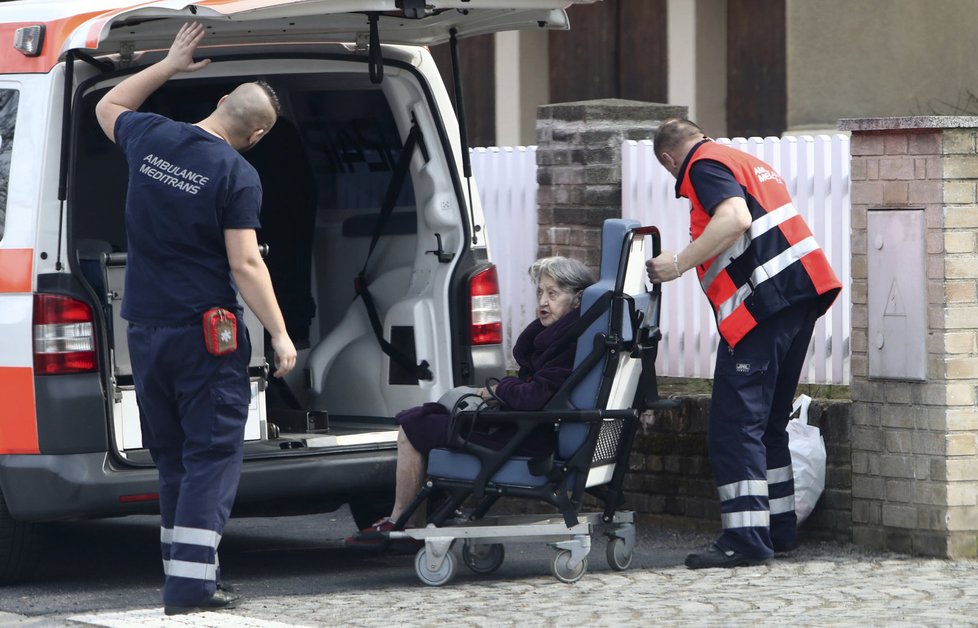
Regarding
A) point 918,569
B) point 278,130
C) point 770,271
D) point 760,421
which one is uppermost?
point 278,130

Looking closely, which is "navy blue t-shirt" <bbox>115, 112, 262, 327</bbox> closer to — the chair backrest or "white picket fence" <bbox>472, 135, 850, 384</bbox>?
the chair backrest

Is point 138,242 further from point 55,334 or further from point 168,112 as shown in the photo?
point 168,112

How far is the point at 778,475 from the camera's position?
697 centimetres

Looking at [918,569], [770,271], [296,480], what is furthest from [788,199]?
[296,480]

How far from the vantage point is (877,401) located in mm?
7000

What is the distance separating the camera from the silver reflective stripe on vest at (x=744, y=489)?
671cm

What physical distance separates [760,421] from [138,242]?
2.25 metres

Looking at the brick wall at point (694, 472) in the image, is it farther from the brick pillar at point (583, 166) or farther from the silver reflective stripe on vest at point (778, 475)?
the brick pillar at point (583, 166)

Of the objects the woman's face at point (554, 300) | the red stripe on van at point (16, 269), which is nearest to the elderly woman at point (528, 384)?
the woman's face at point (554, 300)

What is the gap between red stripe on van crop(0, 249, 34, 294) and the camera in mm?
6234

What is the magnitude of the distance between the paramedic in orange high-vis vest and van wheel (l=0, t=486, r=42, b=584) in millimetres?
2226

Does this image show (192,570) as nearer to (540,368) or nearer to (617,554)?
(540,368)

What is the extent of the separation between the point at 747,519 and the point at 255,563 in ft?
6.28

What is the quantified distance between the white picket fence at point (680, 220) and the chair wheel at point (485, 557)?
1688 millimetres
